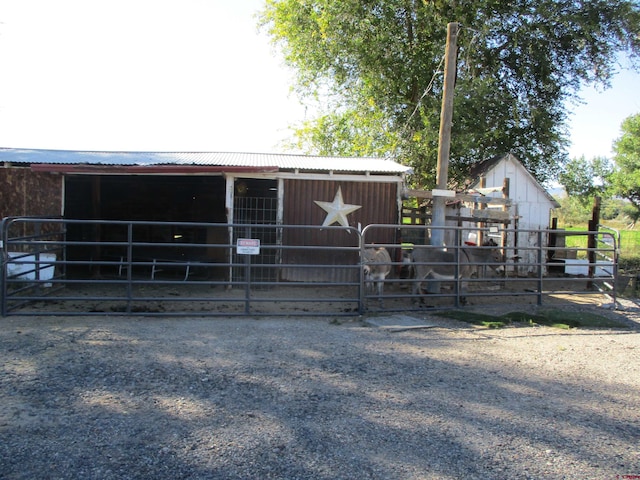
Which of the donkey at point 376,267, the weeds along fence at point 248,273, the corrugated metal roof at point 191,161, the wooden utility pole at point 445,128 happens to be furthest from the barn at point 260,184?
the donkey at point 376,267

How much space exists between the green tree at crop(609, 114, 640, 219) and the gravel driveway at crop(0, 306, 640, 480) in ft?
129

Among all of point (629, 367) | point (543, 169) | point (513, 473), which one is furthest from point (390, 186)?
point (543, 169)

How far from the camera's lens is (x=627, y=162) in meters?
40.9

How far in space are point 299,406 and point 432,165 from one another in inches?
601

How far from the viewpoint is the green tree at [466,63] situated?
17125mm

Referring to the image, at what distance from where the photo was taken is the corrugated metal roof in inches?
417

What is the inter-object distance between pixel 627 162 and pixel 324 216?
Answer: 128 feet

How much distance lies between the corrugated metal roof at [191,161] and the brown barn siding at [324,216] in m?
0.43

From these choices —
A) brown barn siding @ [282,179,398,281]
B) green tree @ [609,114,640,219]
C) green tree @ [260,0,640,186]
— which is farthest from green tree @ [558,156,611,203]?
brown barn siding @ [282,179,398,281]

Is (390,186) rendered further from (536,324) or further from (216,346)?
(216,346)

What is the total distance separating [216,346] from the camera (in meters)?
6.09

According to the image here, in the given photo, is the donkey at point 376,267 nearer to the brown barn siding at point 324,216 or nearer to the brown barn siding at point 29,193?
the brown barn siding at point 324,216

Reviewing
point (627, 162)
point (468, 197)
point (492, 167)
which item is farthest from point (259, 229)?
point (627, 162)

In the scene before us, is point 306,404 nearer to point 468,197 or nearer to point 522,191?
point 468,197
